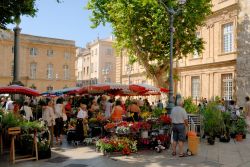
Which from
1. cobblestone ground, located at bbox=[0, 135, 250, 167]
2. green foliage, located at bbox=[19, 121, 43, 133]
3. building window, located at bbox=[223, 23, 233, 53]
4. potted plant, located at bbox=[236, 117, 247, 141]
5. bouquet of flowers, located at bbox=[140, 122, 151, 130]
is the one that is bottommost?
cobblestone ground, located at bbox=[0, 135, 250, 167]

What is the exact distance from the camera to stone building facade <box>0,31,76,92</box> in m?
57.0

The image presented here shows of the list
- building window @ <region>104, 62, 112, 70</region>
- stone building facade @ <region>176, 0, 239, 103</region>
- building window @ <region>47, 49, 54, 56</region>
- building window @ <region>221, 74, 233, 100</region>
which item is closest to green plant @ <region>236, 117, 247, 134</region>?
stone building facade @ <region>176, 0, 239, 103</region>

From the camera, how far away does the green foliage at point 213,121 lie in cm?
1427

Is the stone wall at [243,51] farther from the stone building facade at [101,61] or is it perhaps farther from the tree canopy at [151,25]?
the stone building facade at [101,61]

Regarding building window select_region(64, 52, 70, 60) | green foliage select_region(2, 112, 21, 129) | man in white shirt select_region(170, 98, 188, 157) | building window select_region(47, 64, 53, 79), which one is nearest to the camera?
green foliage select_region(2, 112, 21, 129)

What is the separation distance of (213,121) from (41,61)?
49.4 metres

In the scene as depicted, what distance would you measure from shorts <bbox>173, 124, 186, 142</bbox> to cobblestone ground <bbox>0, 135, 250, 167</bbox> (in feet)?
1.97

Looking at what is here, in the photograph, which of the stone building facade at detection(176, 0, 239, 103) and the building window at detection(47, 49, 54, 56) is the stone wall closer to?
the stone building facade at detection(176, 0, 239, 103)

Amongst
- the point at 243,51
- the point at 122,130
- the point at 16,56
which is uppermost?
the point at 243,51

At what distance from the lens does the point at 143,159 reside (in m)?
10.7

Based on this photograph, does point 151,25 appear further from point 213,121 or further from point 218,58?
point 213,121

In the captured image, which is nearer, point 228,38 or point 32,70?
point 228,38

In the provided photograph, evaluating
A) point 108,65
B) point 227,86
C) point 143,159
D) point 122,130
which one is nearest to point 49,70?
point 108,65

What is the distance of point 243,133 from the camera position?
608 inches
